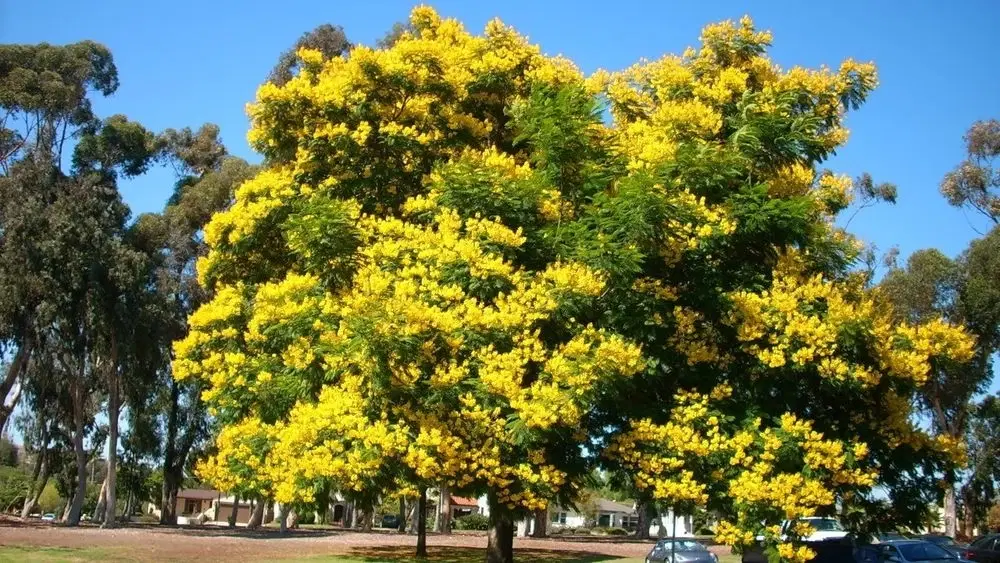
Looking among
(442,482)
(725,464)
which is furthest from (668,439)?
(442,482)

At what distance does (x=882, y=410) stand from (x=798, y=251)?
8.44ft

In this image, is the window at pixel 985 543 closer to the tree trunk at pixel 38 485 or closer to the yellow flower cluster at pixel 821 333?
the yellow flower cluster at pixel 821 333

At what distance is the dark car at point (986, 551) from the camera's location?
28.4 m

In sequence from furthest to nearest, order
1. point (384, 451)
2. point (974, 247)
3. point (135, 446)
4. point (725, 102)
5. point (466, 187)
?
point (135, 446)
point (974, 247)
point (725, 102)
point (466, 187)
point (384, 451)

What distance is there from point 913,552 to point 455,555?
595 inches

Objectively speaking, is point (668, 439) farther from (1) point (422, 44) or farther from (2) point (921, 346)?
(1) point (422, 44)

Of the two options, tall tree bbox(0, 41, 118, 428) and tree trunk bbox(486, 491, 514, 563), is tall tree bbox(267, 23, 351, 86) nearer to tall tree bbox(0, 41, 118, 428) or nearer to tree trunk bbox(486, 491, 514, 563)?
tall tree bbox(0, 41, 118, 428)

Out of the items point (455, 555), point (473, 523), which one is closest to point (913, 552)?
point (455, 555)

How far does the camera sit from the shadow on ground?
1179 inches

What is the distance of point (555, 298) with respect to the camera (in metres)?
10.9

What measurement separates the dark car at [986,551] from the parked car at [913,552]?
4134mm

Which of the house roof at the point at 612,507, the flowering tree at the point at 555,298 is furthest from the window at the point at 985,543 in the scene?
the house roof at the point at 612,507

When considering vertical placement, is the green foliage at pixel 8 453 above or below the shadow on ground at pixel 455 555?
above

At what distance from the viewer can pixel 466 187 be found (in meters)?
12.1
